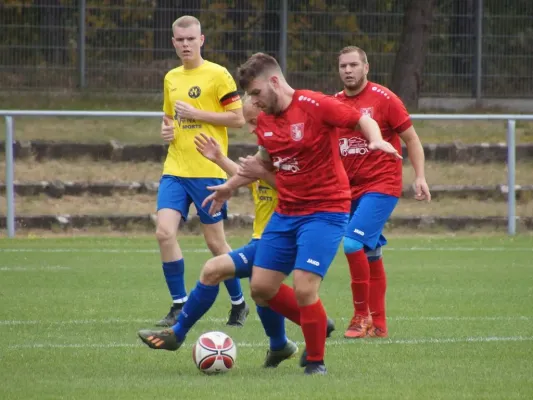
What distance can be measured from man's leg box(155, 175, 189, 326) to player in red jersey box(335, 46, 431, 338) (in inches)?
53.7

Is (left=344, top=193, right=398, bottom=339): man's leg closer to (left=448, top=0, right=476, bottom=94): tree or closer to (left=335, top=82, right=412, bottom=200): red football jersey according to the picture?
(left=335, top=82, right=412, bottom=200): red football jersey

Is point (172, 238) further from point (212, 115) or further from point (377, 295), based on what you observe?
point (377, 295)

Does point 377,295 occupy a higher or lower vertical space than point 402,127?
lower

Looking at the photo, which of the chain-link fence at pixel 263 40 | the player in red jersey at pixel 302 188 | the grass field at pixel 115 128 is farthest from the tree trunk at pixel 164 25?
the player in red jersey at pixel 302 188

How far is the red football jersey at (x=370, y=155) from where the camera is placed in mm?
8711

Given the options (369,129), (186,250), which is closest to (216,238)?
(369,129)

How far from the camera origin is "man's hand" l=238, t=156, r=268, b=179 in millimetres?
7156

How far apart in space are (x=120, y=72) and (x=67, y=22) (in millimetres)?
1209

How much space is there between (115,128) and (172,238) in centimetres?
958

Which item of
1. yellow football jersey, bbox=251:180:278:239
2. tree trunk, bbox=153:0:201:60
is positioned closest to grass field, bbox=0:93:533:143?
tree trunk, bbox=153:0:201:60

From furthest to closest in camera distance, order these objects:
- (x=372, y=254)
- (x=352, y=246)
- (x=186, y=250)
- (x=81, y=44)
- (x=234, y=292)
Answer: (x=81, y=44) → (x=186, y=250) → (x=234, y=292) → (x=372, y=254) → (x=352, y=246)

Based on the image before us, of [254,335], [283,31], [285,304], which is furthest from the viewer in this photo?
[283,31]

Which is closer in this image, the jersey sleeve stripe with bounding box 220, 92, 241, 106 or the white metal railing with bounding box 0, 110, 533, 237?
the jersey sleeve stripe with bounding box 220, 92, 241, 106

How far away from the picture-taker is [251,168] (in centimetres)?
716
